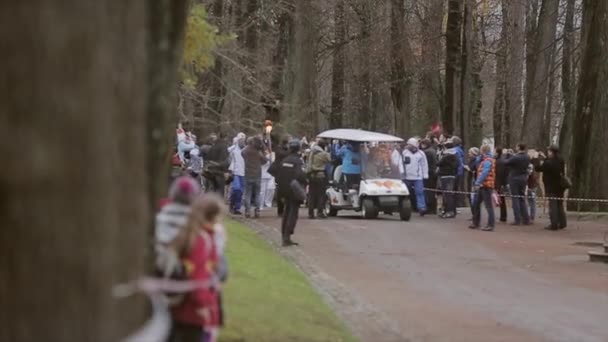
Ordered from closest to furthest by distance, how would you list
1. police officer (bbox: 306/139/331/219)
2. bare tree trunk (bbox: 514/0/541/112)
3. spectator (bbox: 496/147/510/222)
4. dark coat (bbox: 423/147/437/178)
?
police officer (bbox: 306/139/331/219), spectator (bbox: 496/147/510/222), dark coat (bbox: 423/147/437/178), bare tree trunk (bbox: 514/0/541/112)

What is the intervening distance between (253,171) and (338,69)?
25709 mm

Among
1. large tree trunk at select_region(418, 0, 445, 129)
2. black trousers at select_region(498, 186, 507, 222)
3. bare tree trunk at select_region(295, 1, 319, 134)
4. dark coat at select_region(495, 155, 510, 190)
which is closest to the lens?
black trousers at select_region(498, 186, 507, 222)

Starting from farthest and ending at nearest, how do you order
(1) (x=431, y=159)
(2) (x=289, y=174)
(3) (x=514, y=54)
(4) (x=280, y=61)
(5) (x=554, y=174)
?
(4) (x=280, y=61) < (3) (x=514, y=54) < (1) (x=431, y=159) < (5) (x=554, y=174) < (2) (x=289, y=174)

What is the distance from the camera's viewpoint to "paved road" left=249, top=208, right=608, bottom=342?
12391mm

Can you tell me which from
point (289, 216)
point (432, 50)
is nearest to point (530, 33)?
point (432, 50)

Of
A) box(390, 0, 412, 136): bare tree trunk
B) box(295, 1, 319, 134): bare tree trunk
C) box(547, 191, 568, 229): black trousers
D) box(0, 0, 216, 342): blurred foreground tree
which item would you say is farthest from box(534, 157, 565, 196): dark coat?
box(0, 0, 216, 342): blurred foreground tree

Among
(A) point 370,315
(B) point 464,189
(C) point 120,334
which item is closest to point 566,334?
(A) point 370,315

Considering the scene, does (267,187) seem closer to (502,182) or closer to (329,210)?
(329,210)

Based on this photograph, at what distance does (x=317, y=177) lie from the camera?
25.8m

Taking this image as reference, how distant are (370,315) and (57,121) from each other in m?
9.06

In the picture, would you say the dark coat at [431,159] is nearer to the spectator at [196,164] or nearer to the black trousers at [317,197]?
the black trousers at [317,197]

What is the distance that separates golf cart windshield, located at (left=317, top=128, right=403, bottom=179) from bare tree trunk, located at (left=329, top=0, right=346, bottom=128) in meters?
16.2

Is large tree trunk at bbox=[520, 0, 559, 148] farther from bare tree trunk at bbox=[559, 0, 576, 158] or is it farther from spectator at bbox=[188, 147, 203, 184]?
spectator at bbox=[188, 147, 203, 184]

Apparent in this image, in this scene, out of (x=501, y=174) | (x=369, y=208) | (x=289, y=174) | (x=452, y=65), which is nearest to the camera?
(x=289, y=174)
